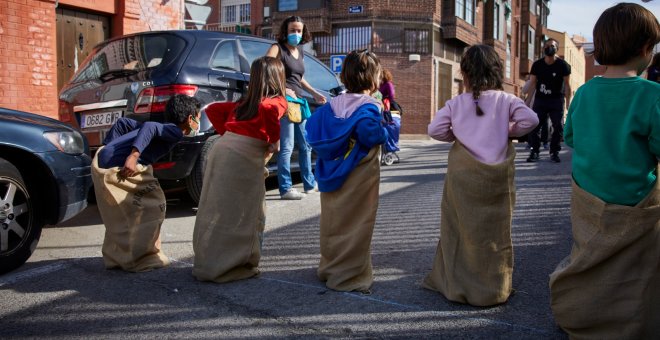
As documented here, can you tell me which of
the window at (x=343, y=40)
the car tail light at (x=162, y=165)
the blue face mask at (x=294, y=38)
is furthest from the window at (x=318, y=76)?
the window at (x=343, y=40)

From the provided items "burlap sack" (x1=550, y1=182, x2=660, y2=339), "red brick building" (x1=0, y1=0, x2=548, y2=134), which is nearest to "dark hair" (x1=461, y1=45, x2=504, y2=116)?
"burlap sack" (x1=550, y1=182, x2=660, y2=339)

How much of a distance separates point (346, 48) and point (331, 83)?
65.3ft

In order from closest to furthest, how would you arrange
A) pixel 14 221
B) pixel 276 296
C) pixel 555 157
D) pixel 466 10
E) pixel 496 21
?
pixel 276 296 → pixel 14 221 → pixel 555 157 → pixel 466 10 → pixel 496 21

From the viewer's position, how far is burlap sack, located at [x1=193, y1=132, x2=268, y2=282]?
3.83 meters

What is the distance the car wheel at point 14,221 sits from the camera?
13.2 feet

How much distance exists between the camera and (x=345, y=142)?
12.0 feet

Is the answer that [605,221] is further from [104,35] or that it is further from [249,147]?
[104,35]

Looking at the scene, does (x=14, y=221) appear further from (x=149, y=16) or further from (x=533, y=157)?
(x=149, y=16)

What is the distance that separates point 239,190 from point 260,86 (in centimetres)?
69

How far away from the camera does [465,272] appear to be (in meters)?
3.33

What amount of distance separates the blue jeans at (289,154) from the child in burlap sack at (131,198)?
2.40 metres

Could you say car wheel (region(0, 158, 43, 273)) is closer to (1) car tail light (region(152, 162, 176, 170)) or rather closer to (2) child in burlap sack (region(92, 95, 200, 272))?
(2) child in burlap sack (region(92, 95, 200, 272))

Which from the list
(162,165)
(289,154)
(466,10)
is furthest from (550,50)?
(466,10)

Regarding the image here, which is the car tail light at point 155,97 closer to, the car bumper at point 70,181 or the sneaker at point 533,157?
the car bumper at point 70,181
